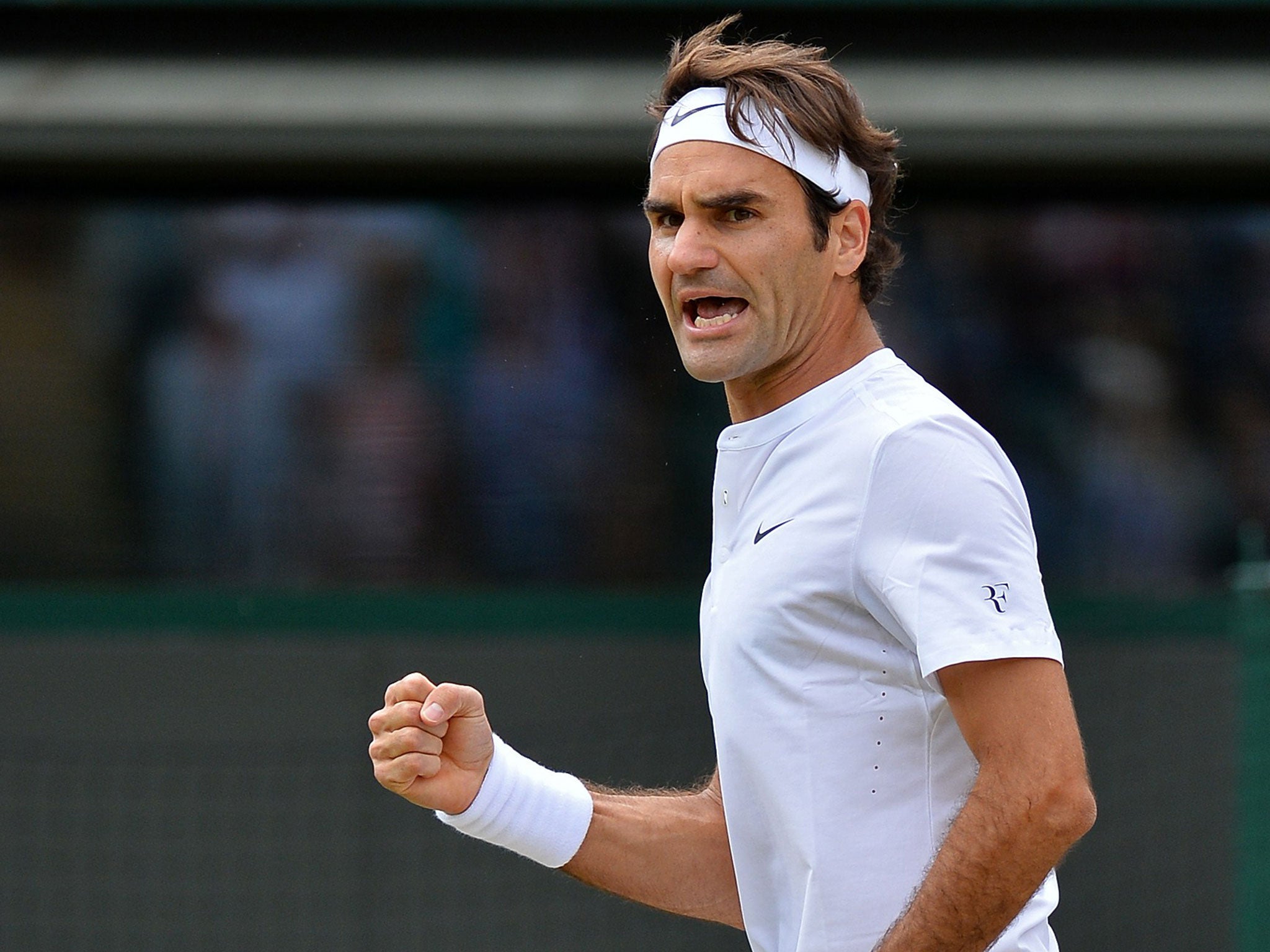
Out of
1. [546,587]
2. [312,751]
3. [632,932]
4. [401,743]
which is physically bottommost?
[632,932]

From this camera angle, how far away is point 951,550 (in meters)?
1.92

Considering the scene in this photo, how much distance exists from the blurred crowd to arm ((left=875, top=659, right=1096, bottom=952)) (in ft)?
11.0

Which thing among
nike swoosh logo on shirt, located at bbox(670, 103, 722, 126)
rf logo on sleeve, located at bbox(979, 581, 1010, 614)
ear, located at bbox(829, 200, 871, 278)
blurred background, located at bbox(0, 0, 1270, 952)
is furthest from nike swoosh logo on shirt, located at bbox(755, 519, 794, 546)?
blurred background, located at bbox(0, 0, 1270, 952)

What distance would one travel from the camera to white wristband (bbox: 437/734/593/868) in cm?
250

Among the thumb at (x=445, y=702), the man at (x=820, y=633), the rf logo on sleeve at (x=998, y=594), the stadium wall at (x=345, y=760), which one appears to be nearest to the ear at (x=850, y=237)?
the man at (x=820, y=633)

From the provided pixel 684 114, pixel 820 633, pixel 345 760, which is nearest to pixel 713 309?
pixel 684 114

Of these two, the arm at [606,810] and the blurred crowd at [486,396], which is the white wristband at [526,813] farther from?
the blurred crowd at [486,396]

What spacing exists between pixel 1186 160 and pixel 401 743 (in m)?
3.44

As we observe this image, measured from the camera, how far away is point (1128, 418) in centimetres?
534

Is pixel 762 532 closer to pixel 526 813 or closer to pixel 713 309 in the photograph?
pixel 713 309

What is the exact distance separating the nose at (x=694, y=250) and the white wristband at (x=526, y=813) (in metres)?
0.76

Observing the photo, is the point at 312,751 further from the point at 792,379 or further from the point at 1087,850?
the point at 792,379

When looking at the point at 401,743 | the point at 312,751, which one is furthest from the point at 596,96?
the point at 401,743

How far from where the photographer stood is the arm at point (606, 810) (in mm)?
2350
